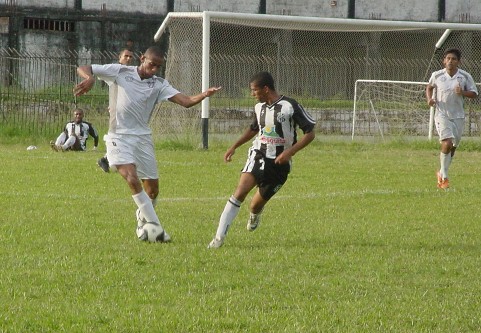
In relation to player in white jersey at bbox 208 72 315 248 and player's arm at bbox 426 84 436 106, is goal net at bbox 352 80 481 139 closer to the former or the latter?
player's arm at bbox 426 84 436 106

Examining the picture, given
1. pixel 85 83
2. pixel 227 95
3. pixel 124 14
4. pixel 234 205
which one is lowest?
pixel 234 205

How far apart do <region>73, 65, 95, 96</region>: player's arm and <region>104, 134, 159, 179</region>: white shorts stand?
73 cm

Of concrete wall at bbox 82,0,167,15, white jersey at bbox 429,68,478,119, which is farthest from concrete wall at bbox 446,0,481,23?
white jersey at bbox 429,68,478,119

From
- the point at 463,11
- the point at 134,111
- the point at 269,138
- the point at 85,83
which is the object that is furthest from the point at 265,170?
the point at 463,11

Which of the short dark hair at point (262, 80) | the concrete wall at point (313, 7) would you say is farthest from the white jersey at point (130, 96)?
the concrete wall at point (313, 7)

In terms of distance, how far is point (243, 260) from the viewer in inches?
350

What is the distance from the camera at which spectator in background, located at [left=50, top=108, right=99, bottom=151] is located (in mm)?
23219

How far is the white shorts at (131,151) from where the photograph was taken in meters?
10.3

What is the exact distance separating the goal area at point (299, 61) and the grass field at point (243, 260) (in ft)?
23.3

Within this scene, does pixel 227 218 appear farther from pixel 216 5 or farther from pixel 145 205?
pixel 216 5

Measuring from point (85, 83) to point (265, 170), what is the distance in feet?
5.98

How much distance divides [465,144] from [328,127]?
3213 millimetres

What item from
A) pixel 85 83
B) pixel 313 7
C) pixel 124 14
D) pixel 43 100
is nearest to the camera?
pixel 85 83

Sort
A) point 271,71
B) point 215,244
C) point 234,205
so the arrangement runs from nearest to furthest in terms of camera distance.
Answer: point 215,244 → point 234,205 → point 271,71
